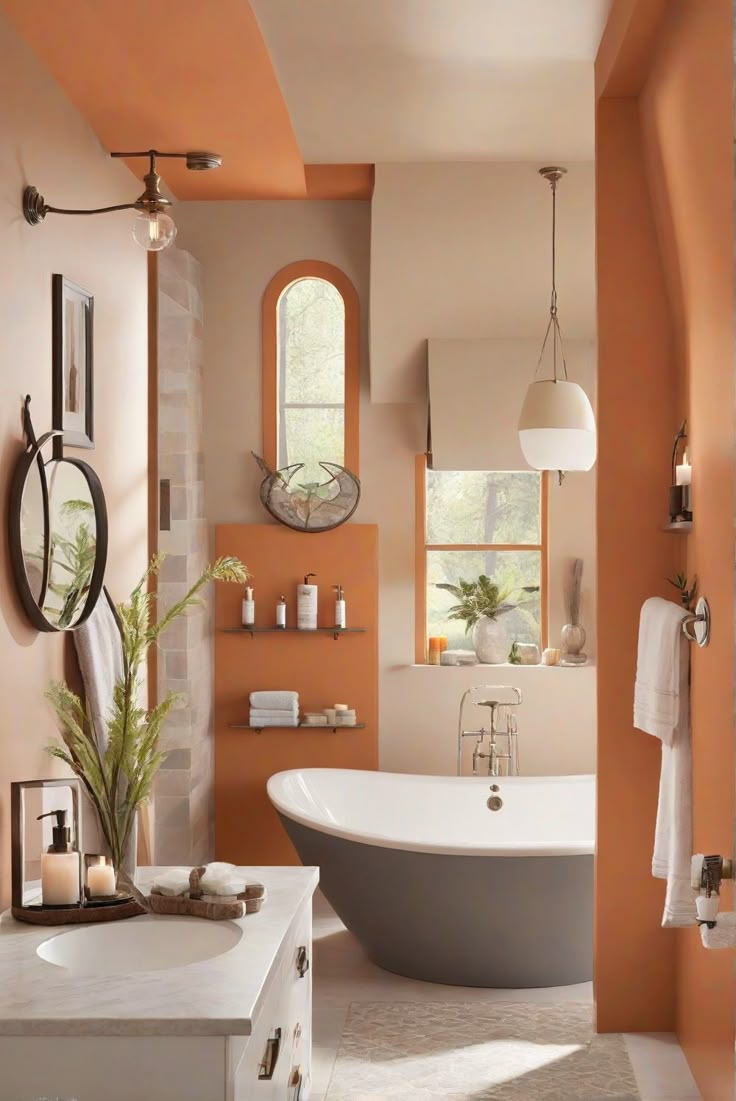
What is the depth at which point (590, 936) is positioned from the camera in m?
4.11

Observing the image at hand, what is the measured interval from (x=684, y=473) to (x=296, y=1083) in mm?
1908

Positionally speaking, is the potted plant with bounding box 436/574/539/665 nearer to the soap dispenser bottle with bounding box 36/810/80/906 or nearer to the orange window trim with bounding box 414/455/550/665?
the orange window trim with bounding box 414/455/550/665

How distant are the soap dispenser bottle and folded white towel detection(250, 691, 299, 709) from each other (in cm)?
269

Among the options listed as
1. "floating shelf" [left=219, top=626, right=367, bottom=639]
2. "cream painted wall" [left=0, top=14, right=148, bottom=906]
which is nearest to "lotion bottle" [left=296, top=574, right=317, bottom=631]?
"floating shelf" [left=219, top=626, right=367, bottom=639]

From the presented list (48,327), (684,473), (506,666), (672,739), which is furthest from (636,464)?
(506,666)

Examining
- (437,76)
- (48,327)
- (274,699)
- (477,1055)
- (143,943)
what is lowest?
(477,1055)

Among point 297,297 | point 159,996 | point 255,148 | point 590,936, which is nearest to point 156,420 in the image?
point 297,297

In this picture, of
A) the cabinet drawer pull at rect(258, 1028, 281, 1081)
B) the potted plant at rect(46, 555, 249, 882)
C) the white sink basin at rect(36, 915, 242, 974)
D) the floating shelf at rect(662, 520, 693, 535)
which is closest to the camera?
the cabinet drawer pull at rect(258, 1028, 281, 1081)

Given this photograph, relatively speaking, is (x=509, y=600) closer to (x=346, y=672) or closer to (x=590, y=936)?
(x=346, y=672)

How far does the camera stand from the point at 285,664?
5.43 m

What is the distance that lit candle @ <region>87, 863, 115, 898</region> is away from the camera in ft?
8.61

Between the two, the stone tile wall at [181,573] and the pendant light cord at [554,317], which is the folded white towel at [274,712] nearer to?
the stone tile wall at [181,573]

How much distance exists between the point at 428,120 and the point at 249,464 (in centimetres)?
181

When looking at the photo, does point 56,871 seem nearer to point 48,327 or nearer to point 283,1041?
point 283,1041
